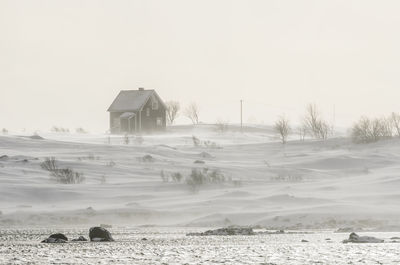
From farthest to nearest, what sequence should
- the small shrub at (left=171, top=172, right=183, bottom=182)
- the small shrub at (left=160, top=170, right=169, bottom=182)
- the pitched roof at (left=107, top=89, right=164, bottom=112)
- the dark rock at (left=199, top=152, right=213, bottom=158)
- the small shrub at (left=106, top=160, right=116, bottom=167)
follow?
1. the pitched roof at (left=107, top=89, right=164, bottom=112)
2. the dark rock at (left=199, top=152, right=213, bottom=158)
3. the small shrub at (left=106, top=160, right=116, bottom=167)
4. the small shrub at (left=160, top=170, right=169, bottom=182)
5. the small shrub at (left=171, top=172, right=183, bottom=182)

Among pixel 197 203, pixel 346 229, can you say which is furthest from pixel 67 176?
pixel 346 229

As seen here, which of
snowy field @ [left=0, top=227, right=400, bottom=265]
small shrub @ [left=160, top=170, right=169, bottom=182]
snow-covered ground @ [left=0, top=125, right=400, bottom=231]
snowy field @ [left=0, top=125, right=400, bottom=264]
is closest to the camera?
snowy field @ [left=0, top=227, right=400, bottom=265]

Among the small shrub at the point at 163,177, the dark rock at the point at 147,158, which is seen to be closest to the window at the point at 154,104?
the dark rock at the point at 147,158

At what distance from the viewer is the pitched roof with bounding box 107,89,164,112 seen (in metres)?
81.1

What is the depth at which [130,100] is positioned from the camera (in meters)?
82.5

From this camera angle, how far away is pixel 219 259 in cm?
1466

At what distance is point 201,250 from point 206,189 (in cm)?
1742

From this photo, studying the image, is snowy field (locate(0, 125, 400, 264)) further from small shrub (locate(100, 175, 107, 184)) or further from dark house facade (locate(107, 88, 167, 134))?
dark house facade (locate(107, 88, 167, 134))

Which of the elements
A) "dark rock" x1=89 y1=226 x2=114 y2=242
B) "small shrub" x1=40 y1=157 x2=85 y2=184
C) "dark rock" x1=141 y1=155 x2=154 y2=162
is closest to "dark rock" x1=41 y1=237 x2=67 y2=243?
"dark rock" x1=89 y1=226 x2=114 y2=242

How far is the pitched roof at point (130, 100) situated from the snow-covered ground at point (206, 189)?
2945 cm

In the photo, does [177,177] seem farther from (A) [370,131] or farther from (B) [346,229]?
(A) [370,131]

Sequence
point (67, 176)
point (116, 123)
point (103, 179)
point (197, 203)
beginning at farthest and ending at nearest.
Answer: point (116, 123) → point (103, 179) → point (67, 176) → point (197, 203)

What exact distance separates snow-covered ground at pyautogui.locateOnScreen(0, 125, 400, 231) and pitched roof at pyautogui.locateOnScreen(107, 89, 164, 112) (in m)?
29.4

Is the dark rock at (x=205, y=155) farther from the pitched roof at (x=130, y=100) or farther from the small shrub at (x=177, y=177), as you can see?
the pitched roof at (x=130, y=100)
